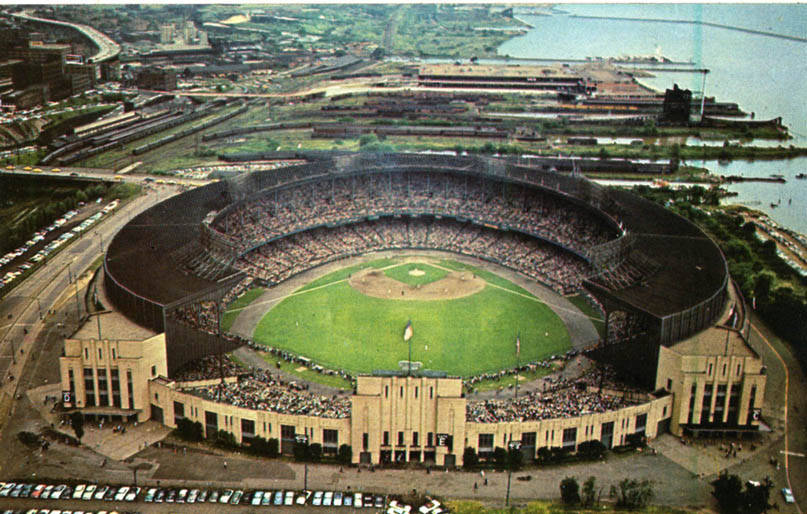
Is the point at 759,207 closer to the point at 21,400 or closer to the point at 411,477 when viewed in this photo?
the point at 411,477

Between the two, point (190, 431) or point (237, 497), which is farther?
point (190, 431)

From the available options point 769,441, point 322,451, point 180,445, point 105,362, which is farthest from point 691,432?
point 105,362

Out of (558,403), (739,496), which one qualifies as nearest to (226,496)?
(558,403)

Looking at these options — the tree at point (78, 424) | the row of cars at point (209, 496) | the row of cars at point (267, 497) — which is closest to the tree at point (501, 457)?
the row of cars at point (209, 496)

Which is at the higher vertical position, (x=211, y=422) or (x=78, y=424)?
(x=78, y=424)

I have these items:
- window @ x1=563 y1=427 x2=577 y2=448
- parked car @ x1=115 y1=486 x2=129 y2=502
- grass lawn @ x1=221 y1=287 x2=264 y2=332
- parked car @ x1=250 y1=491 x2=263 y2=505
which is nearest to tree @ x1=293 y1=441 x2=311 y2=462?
parked car @ x1=250 y1=491 x2=263 y2=505

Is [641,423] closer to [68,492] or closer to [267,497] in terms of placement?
[267,497]

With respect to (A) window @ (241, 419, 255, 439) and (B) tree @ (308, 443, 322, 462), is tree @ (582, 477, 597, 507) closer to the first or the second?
(B) tree @ (308, 443, 322, 462)
